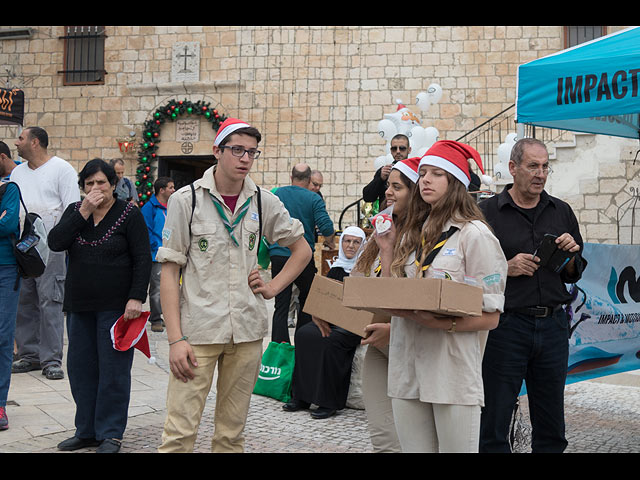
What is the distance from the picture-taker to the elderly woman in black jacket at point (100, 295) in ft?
14.9

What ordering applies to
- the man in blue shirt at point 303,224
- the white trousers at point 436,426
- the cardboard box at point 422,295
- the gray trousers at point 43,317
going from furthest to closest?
the man in blue shirt at point 303,224
the gray trousers at point 43,317
the white trousers at point 436,426
the cardboard box at point 422,295

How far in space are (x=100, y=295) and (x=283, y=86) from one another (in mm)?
→ 12667

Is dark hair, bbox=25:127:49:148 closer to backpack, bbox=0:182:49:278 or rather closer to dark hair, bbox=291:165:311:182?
backpack, bbox=0:182:49:278

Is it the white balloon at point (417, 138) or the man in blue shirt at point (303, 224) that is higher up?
the white balloon at point (417, 138)

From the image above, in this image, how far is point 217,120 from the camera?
55.2 ft

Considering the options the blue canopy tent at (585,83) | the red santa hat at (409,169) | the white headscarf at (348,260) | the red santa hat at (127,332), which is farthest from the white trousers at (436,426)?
the white headscarf at (348,260)

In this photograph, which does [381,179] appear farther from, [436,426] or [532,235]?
[436,426]

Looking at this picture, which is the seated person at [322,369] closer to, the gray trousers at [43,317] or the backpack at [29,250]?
the backpack at [29,250]

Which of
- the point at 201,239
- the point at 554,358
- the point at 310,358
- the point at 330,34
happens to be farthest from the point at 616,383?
the point at 330,34

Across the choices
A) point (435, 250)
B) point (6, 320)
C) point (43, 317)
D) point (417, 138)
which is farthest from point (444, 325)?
point (417, 138)

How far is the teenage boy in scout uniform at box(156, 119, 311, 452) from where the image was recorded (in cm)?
320

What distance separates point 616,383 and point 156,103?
43.3 ft

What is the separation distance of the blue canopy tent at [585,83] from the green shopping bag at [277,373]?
9.34 feet

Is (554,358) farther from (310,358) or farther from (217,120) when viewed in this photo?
(217,120)
